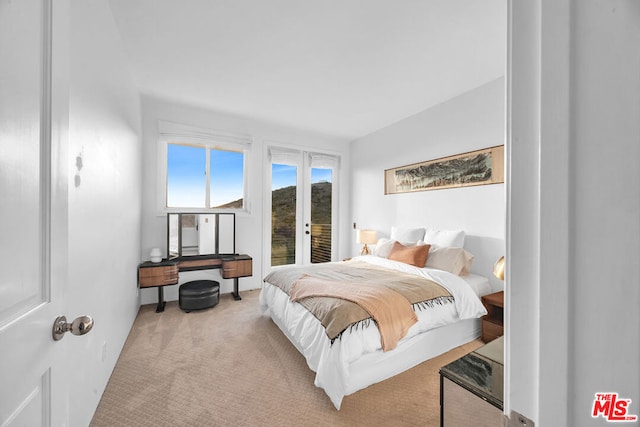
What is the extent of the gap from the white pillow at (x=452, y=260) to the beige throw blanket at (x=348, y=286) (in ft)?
1.61

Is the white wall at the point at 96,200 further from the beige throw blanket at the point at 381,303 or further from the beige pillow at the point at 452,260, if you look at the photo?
the beige pillow at the point at 452,260

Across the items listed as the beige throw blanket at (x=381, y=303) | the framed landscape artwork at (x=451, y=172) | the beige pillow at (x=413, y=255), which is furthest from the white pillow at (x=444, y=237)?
the beige throw blanket at (x=381, y=303)

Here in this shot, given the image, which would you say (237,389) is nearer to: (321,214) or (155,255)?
(155,255)

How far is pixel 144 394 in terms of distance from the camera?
5.89 feet

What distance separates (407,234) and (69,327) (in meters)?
3.54

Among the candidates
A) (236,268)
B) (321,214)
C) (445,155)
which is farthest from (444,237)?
(236,268)

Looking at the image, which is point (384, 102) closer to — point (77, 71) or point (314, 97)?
point (314, 97)

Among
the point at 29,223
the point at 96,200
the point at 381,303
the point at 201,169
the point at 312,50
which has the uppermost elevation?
the point at 312,50

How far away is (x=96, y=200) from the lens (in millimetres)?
1648

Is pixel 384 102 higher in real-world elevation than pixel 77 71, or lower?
higher

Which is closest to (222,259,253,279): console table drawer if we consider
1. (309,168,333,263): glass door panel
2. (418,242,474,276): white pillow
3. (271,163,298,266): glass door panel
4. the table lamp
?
(271,163,298,266): glass door panel
